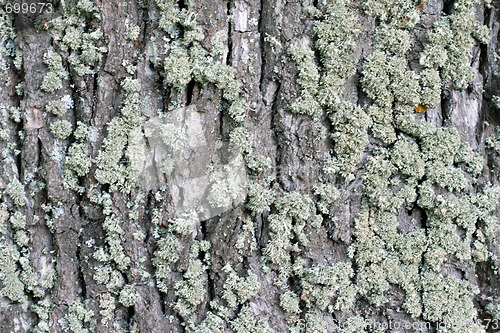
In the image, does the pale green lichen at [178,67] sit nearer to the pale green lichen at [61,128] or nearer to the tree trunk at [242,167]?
the tree trunk at [242,167]

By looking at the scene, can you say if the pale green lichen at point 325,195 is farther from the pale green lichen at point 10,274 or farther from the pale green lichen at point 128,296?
the pale green lichen at point 10,274

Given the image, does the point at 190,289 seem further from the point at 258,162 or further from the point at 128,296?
the point at 258,162

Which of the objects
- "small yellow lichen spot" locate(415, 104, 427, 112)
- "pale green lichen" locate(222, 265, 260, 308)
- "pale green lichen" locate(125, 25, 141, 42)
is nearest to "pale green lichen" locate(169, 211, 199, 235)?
"pale green lichen" locate(222, 265, 260, 308)

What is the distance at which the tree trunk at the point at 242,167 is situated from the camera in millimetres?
1925

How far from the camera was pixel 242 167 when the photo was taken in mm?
1947

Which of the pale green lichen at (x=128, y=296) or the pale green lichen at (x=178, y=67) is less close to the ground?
the pale green lichen at (x=178, y=67)

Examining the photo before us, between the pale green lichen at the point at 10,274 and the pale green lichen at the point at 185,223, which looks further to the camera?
the pale green lichen at the point at 10,274

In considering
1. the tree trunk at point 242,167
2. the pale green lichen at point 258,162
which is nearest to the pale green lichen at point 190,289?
the tree trunk at point 242,167

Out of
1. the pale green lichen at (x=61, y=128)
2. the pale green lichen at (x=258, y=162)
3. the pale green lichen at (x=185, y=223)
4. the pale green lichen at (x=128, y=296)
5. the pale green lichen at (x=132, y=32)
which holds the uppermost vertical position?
the pale green lichen at (x=132, y=32)

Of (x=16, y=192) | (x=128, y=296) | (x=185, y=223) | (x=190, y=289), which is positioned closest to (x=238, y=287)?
(x=190, y=289)

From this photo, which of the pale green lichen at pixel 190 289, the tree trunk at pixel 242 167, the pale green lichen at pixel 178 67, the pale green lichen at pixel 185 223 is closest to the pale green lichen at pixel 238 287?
the tree trunk at pixel 242 167

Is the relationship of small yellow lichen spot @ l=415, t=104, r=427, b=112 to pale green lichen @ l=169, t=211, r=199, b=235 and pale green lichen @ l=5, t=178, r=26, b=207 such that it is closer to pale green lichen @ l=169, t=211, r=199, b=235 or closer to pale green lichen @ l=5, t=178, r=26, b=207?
pale green lichen @ l=169, t=211, r=199, b=235

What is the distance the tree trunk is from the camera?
1.92 metres

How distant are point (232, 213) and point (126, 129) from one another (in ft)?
2.15
